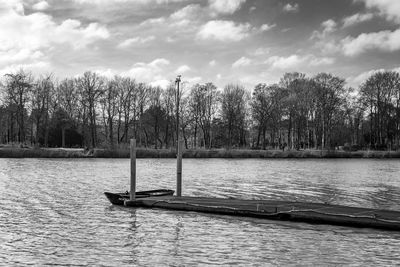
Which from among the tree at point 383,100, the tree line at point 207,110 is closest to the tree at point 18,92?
the tree line at point 207,110

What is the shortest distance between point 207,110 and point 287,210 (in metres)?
69.3

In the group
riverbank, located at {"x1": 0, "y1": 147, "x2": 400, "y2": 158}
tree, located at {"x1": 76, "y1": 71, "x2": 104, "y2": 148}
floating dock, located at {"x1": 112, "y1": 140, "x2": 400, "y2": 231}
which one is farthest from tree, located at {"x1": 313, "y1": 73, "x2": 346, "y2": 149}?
floating dock, located at {"x1": 112, "y1": 140, "x2": 400, "y2": 231}

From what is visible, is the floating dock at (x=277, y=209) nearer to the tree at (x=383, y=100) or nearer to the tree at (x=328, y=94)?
the tree at (x=328, y=94)

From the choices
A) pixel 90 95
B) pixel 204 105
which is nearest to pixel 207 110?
pixel 204 105

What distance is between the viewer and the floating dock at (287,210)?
50.9 feet

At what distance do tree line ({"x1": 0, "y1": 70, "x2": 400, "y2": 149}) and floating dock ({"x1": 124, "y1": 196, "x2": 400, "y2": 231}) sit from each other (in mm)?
49903

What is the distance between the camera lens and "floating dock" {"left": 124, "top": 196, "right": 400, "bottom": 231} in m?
15.5

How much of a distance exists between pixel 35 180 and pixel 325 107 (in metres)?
54.6

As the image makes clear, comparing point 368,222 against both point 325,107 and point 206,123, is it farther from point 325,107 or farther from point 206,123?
point 206,123


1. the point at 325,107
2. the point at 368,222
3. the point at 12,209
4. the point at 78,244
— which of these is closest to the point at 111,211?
the point at 12,209

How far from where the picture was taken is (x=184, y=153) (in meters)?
71.8

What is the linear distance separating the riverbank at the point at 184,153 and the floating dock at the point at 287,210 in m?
46.7

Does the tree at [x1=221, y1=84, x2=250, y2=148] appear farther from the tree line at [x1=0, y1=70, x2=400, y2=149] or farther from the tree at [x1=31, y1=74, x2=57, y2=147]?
the tree at [x1=31, y1=74, x2=57, y2=147]

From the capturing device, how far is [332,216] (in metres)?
16.0
